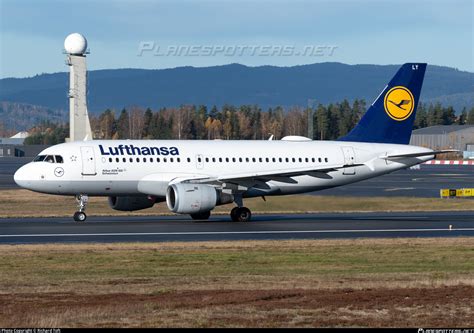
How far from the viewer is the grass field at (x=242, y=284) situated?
63.5 ft

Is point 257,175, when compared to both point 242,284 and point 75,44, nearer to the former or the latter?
point 242,284

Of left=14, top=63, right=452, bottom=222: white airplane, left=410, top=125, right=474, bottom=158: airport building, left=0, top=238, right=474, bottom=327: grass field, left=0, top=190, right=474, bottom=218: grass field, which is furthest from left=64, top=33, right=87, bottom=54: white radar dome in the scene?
left=0, top=238, right=474, bottom=327: grass field

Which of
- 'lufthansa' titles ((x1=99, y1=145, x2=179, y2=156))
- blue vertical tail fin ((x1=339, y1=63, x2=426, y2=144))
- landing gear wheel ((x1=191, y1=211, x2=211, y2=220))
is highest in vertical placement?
blue vertical tail fin ((x1=339, y1=63, x2=426, y2=144))

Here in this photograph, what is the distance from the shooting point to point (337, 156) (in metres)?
49.4

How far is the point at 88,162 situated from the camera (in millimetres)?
44969

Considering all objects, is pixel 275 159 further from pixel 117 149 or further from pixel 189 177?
pixel 117 149

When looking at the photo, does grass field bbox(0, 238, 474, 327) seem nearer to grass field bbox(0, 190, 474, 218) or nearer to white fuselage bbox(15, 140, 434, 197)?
white fuselage bbox(15, 140, 434, 197)

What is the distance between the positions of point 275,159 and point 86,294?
1040 inches

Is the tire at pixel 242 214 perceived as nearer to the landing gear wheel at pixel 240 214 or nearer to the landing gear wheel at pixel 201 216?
the landing gear wheel at pixel 240 214

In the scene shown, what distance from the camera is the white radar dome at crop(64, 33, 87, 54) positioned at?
399ft

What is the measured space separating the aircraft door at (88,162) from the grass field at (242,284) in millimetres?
10685

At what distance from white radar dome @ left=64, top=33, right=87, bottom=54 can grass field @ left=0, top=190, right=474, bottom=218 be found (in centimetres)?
5759

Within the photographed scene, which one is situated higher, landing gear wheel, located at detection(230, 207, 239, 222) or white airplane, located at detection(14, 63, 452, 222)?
white airplane, located at detection(14, 63, 452, 222)

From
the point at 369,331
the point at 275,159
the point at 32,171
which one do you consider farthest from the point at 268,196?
the point at 369,331
